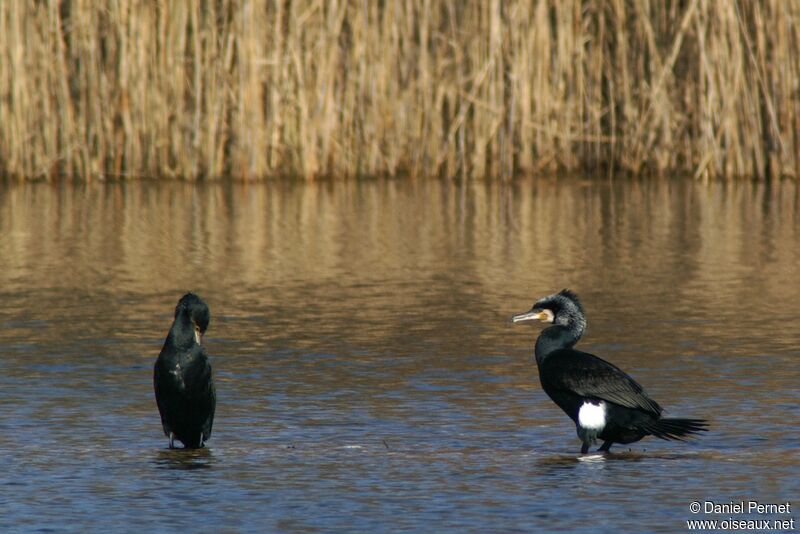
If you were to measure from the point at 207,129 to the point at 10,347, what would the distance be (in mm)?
8847

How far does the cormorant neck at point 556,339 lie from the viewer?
6.51 metres

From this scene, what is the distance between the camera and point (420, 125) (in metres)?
17.6

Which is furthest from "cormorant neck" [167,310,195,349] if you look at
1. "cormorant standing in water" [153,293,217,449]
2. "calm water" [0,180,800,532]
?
"calm water" [0,180,800,532]

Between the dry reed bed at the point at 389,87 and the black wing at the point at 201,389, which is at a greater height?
the dry reed bed at the point at 389,87

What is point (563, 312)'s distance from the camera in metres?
6.58

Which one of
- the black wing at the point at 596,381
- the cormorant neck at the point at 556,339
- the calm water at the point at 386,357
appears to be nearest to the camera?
the calm water at the point at 386,357

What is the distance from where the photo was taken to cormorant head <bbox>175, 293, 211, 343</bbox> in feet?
20.6

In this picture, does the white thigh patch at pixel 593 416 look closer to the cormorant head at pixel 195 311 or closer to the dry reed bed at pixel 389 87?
the cormorant head at pixel 195 311

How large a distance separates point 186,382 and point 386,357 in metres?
2.14

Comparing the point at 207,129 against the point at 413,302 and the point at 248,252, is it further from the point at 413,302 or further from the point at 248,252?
the point at 413,302

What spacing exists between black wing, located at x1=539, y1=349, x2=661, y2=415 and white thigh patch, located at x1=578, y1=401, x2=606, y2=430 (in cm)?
5

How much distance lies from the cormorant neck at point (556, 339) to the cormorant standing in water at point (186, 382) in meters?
1.37
